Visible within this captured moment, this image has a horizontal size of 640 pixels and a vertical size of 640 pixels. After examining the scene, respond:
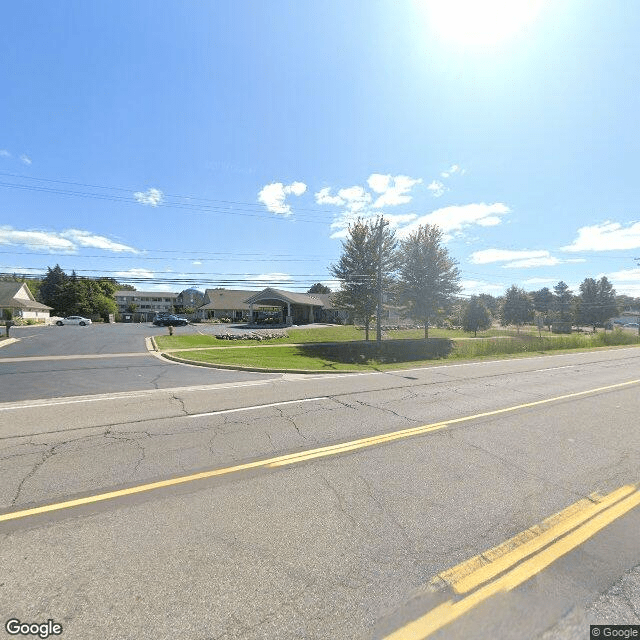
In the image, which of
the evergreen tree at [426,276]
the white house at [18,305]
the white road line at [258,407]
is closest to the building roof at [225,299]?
the white house at [18,305]

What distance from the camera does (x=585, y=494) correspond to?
3.92m

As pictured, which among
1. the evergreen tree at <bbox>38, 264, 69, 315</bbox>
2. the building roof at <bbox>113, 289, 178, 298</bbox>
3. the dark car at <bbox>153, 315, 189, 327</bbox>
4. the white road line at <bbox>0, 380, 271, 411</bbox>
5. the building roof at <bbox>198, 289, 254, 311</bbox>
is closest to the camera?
the white road line at <bbox>0, 380, 271, 411</bbox>

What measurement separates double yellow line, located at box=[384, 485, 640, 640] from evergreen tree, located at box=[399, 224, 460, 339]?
27.6 metres

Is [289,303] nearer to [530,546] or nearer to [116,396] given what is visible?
[116,396]

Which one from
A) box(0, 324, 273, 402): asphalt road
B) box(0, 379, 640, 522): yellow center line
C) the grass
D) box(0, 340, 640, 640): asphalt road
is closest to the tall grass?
the grass

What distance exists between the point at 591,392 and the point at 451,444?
7.14 m

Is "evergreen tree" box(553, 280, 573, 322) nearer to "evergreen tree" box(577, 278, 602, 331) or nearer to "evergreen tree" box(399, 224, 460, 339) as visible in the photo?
"evergreen tree" box(577, 278, 602, 331)

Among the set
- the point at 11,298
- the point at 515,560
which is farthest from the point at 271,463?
the point at 11,298

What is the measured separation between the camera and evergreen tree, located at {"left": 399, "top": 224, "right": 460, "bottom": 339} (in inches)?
1193

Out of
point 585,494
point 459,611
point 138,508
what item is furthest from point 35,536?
point 585,494

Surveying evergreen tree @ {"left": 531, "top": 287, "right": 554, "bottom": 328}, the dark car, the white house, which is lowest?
the dark car

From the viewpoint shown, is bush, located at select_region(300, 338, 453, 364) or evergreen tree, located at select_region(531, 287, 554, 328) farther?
evergreen tree, located at select_region(531, 287, 554, 328)

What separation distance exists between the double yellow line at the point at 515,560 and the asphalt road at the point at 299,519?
0.16 feet

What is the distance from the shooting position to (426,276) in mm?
30562
